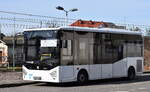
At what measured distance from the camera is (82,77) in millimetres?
21203

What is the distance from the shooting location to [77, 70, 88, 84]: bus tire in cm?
2102

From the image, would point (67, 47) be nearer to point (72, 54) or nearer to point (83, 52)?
point (72, 54)

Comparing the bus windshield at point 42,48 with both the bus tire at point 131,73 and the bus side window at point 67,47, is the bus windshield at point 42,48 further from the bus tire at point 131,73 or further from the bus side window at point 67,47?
the bus tire at point 131,73

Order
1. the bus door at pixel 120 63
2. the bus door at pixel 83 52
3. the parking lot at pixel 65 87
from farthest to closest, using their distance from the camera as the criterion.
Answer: the bus door at pixel 120 63
the bus door at pixel 83 52
the parking lot at pixel 65 87

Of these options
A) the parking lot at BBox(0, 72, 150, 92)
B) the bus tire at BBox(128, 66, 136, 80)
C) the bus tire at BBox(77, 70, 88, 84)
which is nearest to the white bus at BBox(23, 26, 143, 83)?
the bus tire at BBox(77, 70, 88, 84)

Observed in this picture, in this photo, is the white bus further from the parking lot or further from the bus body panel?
the parking lot

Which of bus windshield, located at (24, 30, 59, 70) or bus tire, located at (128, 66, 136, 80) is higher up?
bus windshield, located at (24, 30, 59, 70)

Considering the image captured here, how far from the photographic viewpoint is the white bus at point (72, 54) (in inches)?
781

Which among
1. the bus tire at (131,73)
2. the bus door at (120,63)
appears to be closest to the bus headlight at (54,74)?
the bus door at (120,63)

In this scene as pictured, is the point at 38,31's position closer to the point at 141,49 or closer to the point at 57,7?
the point at 141,49

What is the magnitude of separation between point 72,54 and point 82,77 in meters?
1.48

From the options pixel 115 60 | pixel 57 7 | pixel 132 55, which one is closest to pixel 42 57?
pixel 115 60

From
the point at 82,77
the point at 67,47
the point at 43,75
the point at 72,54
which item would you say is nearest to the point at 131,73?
the point at 82,77

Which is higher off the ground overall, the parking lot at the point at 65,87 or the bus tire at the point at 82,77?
the bus tire at the point at 82,77
